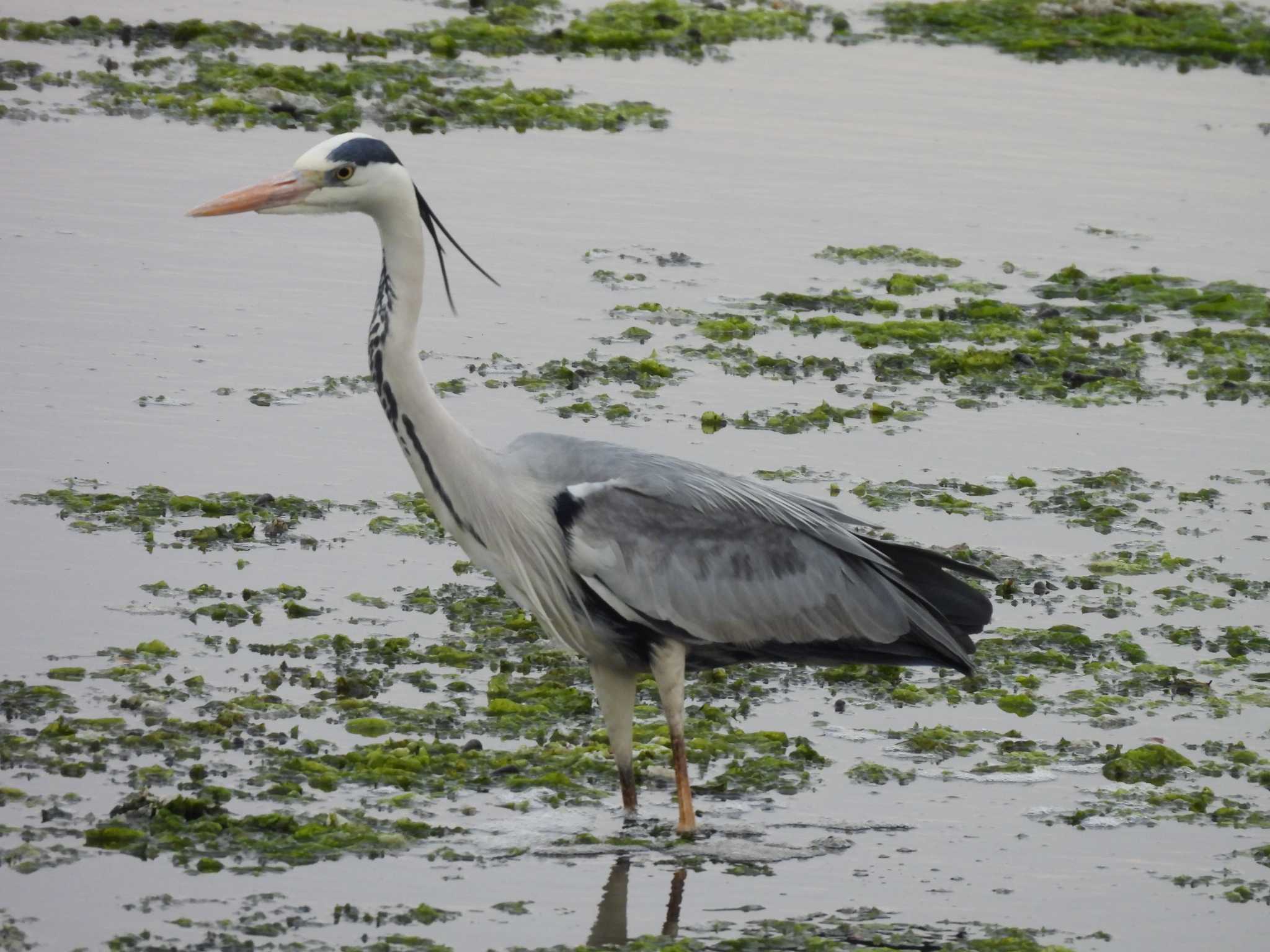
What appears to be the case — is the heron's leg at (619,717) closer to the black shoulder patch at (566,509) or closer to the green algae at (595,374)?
the black shoulder patch at (566,509)

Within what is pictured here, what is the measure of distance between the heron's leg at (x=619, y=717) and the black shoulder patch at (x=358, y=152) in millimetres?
1856

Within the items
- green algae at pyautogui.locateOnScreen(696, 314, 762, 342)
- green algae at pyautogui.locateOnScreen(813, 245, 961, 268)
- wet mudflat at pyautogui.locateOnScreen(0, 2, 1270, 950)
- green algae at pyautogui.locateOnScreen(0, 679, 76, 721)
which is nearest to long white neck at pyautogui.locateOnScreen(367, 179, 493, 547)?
wet mudflat at pyautogui.locateOnScreen(0, 2, 1270, 950)

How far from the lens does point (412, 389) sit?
21.2 ft

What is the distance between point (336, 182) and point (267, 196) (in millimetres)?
226

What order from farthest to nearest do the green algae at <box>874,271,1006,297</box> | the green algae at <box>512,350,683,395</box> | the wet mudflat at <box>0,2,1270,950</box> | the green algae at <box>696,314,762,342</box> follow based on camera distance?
the green algae at <box>874,271,1006,297</box> < the green algae at <box>696,314,762,342</box> < the green algae at <box>512,350,683,395</box> < the wet mudflat at <box>0,2,1270,950</box>

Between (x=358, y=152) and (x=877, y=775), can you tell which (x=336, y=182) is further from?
(x=877, y=775)

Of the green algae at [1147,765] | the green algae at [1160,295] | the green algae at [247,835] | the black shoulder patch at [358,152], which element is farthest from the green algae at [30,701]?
the green algae at [1160,295]

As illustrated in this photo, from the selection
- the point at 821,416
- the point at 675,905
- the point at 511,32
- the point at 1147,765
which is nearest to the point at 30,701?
the point at 675,905

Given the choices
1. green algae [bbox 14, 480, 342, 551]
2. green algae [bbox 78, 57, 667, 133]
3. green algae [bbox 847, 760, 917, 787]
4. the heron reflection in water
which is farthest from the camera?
green algae [bbox 78, 57, 667, 133]

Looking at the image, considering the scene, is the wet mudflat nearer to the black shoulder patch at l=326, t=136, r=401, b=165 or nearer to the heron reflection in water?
the heron reflection in water

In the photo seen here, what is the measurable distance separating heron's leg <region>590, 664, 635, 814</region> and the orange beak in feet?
6.11

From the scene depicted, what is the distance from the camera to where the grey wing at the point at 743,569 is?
6.64m

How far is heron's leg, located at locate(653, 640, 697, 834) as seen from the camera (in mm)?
6508

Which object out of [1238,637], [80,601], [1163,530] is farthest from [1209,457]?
[80,601]
